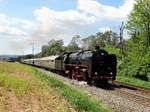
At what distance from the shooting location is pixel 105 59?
109ft

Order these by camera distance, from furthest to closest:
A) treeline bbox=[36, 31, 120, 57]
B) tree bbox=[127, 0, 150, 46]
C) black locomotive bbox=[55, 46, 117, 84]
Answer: treeline bbox=[36, 31, 120, 57], tree bbox=[127, 0, 150, 46], black locomotive bbox=[55, 46, 117, 84]

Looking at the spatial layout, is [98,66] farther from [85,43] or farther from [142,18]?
[85,43]

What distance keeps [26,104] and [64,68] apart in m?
30.0

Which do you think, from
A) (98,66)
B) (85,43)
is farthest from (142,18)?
(85,43)

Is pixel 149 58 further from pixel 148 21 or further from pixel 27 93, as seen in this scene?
pixel 27 93

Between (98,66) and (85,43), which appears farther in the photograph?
(85,43)

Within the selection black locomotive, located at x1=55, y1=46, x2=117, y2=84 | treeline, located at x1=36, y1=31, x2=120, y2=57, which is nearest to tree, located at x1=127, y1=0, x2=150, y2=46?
black locomotive, located at x1=55, y1=46, x2=117, y2=84

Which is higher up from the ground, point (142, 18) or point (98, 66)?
point (142, 18)

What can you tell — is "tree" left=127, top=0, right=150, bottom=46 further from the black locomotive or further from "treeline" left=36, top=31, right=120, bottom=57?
"treeline" left=36, top=31, right=120, bottom=57

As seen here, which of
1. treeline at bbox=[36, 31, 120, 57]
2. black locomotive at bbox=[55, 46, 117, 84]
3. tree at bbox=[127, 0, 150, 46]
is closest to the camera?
black locomotive at bbox=[55, 46, 117, 84]

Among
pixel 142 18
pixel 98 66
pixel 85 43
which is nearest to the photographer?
pixel 98 66

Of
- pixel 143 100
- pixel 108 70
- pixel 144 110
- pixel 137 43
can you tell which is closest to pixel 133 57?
pixel 137 43

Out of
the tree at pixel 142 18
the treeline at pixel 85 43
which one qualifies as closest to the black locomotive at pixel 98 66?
the tree at pixel 142 18

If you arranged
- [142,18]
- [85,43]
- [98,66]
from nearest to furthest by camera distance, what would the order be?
[98,66] < [142,18] < [85,43]
